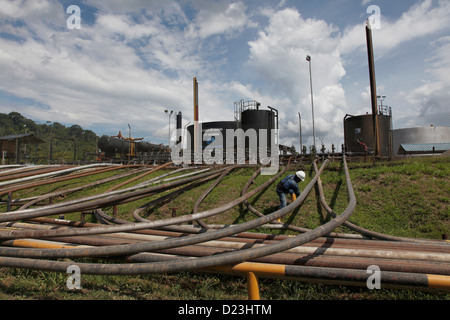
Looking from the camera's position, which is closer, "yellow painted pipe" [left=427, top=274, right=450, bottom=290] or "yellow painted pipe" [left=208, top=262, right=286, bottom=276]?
"yellow painted pipe" [left=427, top=274, right=450, bottom=290]

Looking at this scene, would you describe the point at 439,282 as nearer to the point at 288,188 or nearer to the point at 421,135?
the point at 288,188

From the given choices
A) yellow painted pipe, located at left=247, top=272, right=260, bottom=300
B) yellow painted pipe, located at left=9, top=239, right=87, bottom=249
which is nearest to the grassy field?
yellow painted pipe, located at left=9, top=239, right=87, bottom=249

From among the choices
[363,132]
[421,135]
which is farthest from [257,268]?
[421,135]

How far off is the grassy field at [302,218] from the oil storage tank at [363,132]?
1601cm

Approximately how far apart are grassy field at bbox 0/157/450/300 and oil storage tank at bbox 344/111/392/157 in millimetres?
16008

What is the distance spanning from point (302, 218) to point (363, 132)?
20.5m

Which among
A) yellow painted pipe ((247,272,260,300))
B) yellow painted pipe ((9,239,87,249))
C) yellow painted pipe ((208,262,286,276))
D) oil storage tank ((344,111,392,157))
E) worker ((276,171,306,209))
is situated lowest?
yellow painted pipe ((247,272,260,300))

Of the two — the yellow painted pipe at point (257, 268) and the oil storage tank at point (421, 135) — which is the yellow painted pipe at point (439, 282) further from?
the oil storage tank at point (421, 135)

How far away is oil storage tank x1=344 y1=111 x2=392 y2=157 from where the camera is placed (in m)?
22.8

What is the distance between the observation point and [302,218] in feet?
21.6

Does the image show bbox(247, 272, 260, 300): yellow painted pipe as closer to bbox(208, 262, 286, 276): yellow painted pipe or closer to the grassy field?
bbox(208, 262, 286, 276): yellow painted pipe

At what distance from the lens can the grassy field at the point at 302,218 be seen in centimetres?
308
